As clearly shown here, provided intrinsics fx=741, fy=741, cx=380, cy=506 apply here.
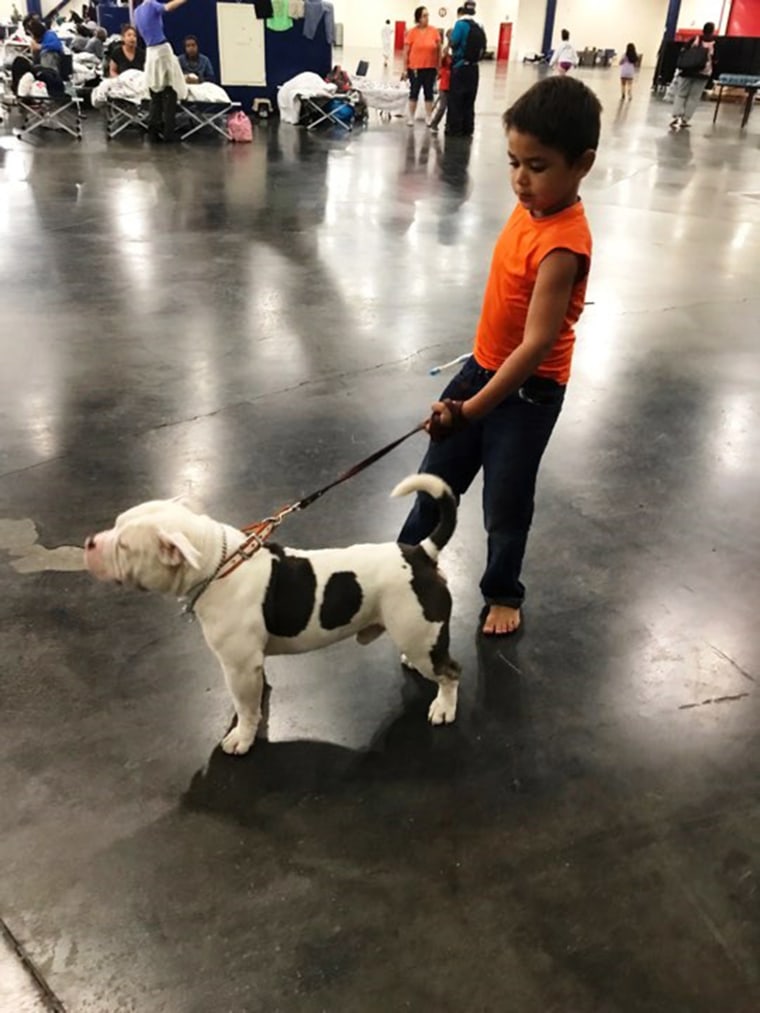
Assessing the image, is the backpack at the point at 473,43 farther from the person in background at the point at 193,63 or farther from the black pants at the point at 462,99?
the person in background at the point at 193,63

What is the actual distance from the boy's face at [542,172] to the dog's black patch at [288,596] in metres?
1.06

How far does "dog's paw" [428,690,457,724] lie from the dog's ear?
94 centimetres

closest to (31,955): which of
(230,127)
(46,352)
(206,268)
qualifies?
(46,352)

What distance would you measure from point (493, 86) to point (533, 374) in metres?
24.9

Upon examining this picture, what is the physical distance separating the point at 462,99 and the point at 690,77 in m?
6.24

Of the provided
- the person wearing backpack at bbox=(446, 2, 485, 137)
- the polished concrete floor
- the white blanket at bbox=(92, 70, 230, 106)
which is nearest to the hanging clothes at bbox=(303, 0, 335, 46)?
the white blanket at bbox=(92, 70, 230, 106)

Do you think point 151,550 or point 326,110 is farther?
point 326,110

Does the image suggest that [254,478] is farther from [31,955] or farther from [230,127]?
[230,127]

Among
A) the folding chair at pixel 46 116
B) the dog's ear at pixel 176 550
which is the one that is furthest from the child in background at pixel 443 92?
the dog's ear at pixel 176 550

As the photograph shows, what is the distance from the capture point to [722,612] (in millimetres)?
2783

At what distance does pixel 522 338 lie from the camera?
2.11 m

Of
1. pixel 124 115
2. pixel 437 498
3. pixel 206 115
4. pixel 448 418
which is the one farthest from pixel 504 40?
pixel 437 498

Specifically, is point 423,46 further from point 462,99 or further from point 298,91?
point 298,91

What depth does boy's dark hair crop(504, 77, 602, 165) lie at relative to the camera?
1665 mm
